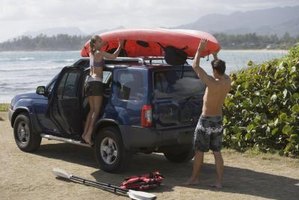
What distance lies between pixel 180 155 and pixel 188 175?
819 mm

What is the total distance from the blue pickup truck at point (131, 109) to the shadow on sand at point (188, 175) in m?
0.28

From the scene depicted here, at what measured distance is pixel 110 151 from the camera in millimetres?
8281

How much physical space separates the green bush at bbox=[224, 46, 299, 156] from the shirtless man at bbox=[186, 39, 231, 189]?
2.74m

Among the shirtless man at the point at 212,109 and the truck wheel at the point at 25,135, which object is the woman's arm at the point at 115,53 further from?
the truck wheel at the point at 25,135

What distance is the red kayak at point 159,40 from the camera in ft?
27.0

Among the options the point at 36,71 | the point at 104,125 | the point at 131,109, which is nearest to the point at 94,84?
the point at 104,125

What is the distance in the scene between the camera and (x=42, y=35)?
170 metres

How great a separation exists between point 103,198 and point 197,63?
2.15m

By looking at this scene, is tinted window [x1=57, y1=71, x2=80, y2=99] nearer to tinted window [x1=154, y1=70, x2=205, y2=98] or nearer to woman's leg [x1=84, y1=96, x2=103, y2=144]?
woman's leg [x1=84, y1=96, x2=103, y2=144]

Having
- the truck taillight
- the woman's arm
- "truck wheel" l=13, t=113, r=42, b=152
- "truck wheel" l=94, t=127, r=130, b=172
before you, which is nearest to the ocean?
the woman's arm

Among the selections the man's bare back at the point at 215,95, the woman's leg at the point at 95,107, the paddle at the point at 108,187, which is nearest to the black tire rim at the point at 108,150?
the woman's leg at the point at 95,107

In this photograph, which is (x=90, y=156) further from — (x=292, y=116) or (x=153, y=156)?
(x=292, y=116)

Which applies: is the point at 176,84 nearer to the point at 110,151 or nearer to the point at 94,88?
the point at 94,88

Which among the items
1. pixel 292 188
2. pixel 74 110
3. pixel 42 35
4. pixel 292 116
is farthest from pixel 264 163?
pixel 42 35
